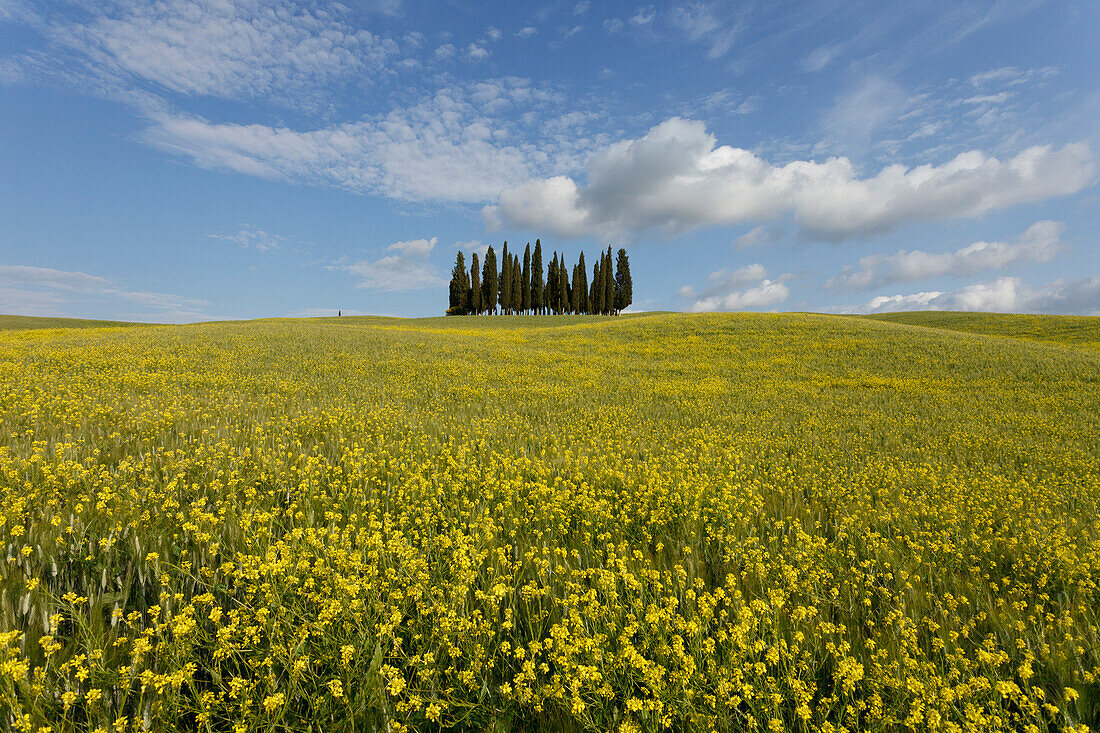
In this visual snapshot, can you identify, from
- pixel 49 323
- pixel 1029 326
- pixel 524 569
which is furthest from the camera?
pixel 49 323

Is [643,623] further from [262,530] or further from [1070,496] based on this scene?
[1070,496]

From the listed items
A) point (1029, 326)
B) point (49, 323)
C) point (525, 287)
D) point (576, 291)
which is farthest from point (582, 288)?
point (49, 323)

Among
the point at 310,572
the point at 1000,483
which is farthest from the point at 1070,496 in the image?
the point at 310,572

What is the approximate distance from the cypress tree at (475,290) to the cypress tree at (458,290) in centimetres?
175

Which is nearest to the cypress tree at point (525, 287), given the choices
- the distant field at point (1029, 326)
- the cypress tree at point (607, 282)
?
the cypress tree at point (607, 282)

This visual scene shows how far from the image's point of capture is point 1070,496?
6309 millimetres

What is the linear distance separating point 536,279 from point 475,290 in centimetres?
1126

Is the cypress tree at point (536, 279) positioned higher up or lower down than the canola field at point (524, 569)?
higher up

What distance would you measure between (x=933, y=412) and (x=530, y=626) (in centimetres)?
1417

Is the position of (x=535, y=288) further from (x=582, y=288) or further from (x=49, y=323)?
(x=49, y=323)

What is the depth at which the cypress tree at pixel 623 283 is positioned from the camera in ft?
287


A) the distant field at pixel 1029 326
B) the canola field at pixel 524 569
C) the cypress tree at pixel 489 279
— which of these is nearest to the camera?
the canola field at pixel 524 569

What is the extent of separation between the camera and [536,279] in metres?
80.6

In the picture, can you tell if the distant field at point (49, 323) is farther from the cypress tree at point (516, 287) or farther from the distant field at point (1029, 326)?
the distant field at point (1029, 326)
